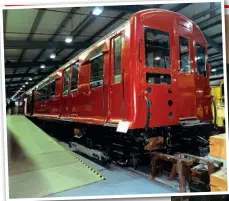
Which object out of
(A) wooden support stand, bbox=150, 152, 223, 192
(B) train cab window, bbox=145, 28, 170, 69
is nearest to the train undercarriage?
(A) wooden support stand, bbox=150, 152, 223, 192

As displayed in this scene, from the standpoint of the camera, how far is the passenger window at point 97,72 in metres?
2.60

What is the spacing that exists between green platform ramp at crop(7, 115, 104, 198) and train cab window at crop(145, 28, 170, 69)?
1160 millimetres

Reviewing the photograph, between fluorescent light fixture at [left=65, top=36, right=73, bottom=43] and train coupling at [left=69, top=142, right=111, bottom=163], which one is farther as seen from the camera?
train coupling at [left=69, top=142, right=111, bottom=163]

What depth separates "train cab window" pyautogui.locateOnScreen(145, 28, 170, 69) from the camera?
219 cm

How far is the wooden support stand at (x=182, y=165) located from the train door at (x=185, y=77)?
0.38 m

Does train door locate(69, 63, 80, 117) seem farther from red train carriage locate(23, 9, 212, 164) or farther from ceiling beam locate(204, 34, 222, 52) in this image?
ceiling beam locate(204, 34, 222, 52)

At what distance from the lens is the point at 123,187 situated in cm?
210

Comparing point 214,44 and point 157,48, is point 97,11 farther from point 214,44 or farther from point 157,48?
point 214,44

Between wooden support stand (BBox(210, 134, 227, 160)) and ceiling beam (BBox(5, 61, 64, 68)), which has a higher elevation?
ceiling beam (BBox(5, 61, 64, 68))

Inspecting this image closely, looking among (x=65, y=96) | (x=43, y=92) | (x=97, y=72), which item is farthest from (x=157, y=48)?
(x=43, y=92)

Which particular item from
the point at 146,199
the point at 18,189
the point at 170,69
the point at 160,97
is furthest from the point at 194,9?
the point at 18,189

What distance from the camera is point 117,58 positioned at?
93.4 inches

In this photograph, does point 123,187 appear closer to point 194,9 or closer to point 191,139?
point 191,139

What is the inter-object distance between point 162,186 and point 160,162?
0.90 ft
